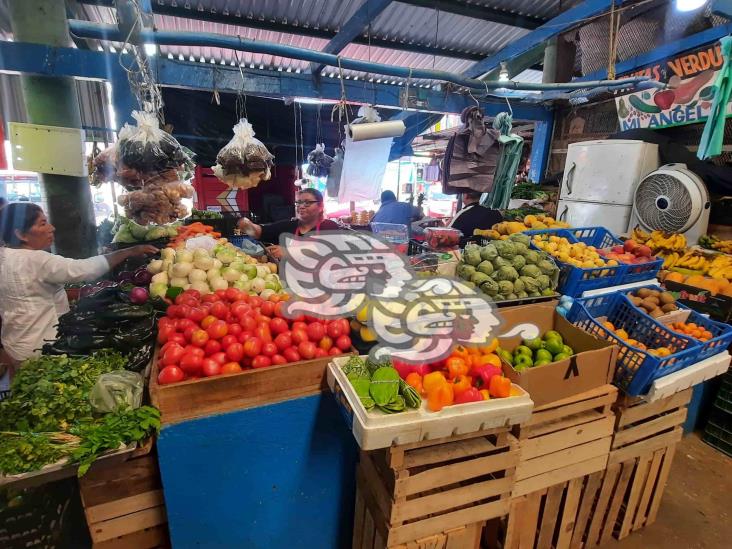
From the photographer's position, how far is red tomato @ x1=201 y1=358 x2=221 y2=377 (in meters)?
1.76

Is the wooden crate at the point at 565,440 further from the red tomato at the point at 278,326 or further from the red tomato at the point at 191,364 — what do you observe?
the red tomato at the point at 191,364

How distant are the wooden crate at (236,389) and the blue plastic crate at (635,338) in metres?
1.69

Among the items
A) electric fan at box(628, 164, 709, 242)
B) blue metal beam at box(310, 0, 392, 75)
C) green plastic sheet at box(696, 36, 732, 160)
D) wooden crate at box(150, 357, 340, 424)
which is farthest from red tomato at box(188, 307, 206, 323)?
green plastic sheet at box(696, 36, 732, 160)

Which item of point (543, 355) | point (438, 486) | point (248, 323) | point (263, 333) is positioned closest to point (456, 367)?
point (438, 486)

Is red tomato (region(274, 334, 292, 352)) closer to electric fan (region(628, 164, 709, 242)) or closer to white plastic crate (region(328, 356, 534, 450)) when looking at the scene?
white plastic crate (region(328, 356, 534, 450))

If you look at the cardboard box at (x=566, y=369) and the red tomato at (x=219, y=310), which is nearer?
the cardboard box at (x=566, y=369)

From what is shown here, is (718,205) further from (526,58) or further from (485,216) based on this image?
(526,58)

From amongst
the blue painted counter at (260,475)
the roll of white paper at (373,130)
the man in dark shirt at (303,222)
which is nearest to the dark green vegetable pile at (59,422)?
the blue painted counter at (260,475)

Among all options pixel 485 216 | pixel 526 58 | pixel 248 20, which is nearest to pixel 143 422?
pixel 485 216

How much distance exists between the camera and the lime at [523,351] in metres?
2.18

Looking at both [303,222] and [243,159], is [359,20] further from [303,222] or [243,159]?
[303,222]

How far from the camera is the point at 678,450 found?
131 inches

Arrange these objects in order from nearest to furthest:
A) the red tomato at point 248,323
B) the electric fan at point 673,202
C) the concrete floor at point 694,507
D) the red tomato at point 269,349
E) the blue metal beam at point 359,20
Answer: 1. the red tomato at point 269,349
2. the red tomato at point 248,323
3. the concrete floor at point 694,507
4. the blue metal beam at point 359,20
5. the electric fan at point 673,202

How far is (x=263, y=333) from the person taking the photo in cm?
198
